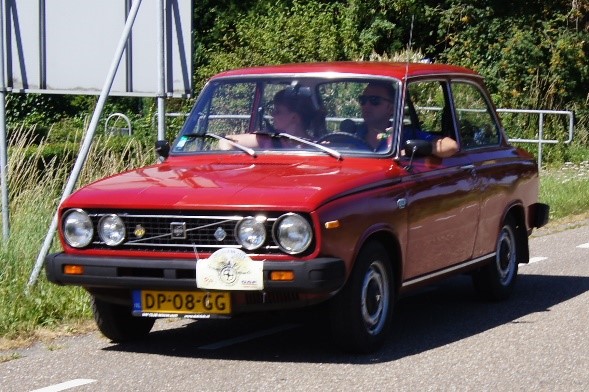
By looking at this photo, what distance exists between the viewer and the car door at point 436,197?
350 inches

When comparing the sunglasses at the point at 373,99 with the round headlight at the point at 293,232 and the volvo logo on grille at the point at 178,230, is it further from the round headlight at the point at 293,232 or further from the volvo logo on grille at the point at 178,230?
the volvo logo on grille at the point at 178,230

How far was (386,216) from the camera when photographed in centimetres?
841

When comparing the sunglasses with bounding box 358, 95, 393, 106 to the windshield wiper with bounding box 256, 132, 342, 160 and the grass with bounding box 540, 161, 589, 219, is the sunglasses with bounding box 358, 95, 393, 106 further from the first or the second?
the grass with bounding box 540, 161, 589, 219

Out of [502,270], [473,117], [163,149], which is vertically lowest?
[502,270]

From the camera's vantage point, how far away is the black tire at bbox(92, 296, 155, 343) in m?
8.68

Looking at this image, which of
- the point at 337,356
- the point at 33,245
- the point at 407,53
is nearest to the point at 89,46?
the point at 33,245

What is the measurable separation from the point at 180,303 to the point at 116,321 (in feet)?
2.58

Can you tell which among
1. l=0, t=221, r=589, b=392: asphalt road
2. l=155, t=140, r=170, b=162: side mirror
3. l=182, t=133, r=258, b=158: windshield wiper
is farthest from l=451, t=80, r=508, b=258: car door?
l=155, t=140, r=170, b=162: side mirror

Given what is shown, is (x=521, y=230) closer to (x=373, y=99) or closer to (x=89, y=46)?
(x=373, y=99)

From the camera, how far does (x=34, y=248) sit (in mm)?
10984

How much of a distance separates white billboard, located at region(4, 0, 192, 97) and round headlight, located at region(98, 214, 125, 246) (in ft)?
10.6

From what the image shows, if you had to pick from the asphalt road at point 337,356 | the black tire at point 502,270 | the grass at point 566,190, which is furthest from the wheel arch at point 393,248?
the grass at point 566,190

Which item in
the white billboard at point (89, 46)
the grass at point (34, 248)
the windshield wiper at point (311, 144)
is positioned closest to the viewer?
the windshield wiper at point (311, 144)

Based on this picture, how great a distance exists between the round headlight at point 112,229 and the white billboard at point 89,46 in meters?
3.22
